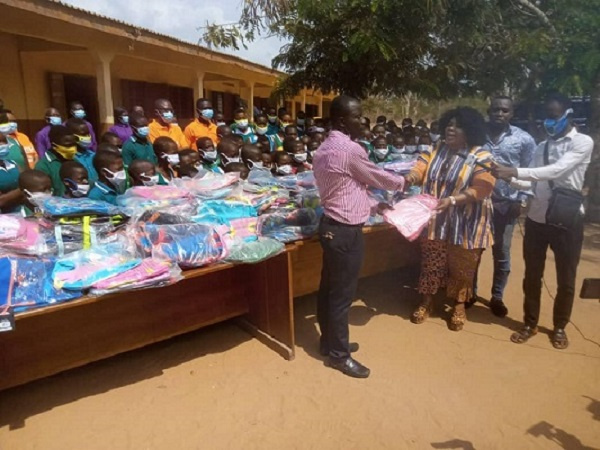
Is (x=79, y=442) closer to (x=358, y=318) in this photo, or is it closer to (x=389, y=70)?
(x=358, y=318)

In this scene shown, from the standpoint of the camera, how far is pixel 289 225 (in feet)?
10.2

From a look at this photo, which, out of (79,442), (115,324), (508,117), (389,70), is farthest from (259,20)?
(79,442)

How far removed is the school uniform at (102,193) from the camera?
3.02 meters

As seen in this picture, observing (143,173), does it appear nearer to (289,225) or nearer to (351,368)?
(289,225)

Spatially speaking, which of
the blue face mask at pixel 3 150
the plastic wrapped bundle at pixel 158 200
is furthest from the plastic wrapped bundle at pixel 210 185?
the blue face mask at pixel 3 150

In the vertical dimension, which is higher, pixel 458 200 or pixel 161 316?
pixel 458 200

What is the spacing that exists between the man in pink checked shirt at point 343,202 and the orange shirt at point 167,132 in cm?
316

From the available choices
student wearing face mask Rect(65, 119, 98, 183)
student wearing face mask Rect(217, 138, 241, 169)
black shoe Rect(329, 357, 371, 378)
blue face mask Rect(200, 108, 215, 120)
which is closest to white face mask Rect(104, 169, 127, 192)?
student wearing face mask Rect(65, 119, 98, 183)

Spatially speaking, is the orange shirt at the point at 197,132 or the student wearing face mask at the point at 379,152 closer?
the orange shirt at the point at 197,132

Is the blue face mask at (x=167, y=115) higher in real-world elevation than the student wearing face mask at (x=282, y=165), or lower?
higher

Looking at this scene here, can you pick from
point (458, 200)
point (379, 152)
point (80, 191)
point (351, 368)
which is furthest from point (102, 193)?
point (379, 152)

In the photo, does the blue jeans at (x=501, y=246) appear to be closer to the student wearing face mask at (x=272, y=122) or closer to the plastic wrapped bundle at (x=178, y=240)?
the plastic wrapped bundle at (x=178, y=240)

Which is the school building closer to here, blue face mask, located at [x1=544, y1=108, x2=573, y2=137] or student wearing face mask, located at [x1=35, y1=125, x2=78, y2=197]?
student wearing face mask, located at [x1=35, y1=125, x2=78, y2=197]

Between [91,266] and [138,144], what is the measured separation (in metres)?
2.65
